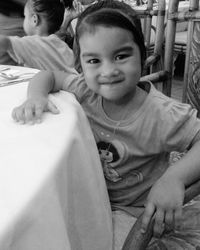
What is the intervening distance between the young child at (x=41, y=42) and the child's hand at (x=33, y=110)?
2.84ft

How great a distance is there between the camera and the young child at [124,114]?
0.69m

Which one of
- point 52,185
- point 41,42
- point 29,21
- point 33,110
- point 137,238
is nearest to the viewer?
point 52,185

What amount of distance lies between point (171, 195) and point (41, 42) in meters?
1.18

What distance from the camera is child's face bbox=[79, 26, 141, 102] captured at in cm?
76

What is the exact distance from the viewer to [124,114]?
0.86 metres

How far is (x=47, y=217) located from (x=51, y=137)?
6.7 inches

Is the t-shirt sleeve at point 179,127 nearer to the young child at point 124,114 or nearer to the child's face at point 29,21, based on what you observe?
the young child at point 124,114

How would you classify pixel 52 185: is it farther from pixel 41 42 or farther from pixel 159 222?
pixel 41 42

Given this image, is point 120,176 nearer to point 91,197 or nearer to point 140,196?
point 140,196

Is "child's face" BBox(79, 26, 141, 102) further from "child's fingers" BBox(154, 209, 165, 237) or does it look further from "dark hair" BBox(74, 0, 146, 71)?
"child's fingers" BBox(154, 209, 165, 237)

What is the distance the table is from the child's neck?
146mm

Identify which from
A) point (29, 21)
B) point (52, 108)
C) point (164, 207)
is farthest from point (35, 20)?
point (164, 207)

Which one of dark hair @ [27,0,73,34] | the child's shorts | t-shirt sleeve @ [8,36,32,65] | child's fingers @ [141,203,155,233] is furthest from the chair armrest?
dark hair @ [27,0,73,34]

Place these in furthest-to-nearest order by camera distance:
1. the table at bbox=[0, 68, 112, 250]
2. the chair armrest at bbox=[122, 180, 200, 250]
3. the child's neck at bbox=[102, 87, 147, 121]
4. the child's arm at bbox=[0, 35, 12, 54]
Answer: the child's arm at bbox=[0, 35, 12, 54], the child's neck at bbox=[102, 87, 147, 121], the chair armrest at bbox=[122, 180, 200, 250], the table at bbox=[0, 68, 112, 250]
